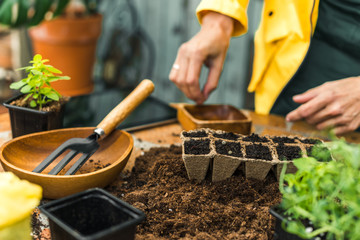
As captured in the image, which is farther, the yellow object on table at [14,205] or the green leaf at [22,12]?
the green leaf at [22,12]

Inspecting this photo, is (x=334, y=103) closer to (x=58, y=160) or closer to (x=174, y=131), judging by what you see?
(x=174, y=131)

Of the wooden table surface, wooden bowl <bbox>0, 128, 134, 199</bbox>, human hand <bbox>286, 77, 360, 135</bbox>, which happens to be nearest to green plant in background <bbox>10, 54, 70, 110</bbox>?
wooden bowl <bbox>0, 128, 134, 199</bbox>

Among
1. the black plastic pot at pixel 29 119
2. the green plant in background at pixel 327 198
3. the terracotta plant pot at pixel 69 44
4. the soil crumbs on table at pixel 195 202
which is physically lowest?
the terracotta plant pot at pixel 69 44

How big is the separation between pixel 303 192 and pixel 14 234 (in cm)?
48

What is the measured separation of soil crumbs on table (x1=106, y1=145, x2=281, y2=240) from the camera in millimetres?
792

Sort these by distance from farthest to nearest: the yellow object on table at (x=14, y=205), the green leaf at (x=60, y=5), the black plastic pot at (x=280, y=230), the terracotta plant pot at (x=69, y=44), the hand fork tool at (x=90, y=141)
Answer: the terracotta plant pot at (x=69, y=44) → the green leaf at (x=60, y=5) → the hand fork tool at (x=90, y=141) → the black plastic pot at (x=280, y=230) → the yellow object on table at (x=14, y=205)

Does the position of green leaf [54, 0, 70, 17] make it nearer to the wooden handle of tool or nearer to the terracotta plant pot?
the terracotta plant pot

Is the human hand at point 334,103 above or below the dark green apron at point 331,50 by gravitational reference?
below

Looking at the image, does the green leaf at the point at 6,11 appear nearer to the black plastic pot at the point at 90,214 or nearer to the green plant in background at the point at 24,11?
the green plant in background at the point at 24,11

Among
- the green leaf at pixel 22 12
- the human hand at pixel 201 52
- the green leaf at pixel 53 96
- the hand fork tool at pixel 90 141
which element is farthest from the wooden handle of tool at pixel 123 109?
the green leaf at pixel 22 12

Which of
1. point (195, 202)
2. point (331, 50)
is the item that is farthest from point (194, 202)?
point (331, 50)

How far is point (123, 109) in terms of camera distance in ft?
3.78

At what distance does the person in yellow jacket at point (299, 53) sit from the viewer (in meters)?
1.40

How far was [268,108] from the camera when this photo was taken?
5.54ft
